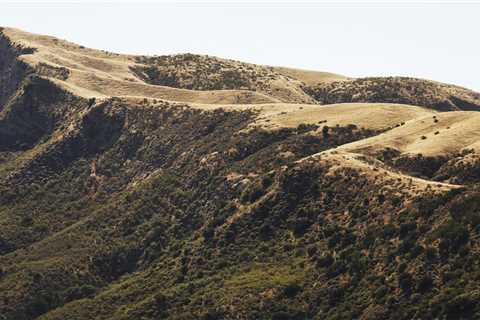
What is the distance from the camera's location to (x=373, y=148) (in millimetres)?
116500

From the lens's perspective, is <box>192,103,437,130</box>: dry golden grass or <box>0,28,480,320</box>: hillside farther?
<box>192,103,437,130</box>: dry golden grass

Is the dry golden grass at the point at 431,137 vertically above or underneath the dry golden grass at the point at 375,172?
above

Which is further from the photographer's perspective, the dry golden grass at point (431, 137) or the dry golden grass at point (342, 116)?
the dry golden grass at point (342, 116)

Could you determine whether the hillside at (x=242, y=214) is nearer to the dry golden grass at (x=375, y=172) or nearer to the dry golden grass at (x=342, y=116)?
the dry golden grass at (x=375, y=172)

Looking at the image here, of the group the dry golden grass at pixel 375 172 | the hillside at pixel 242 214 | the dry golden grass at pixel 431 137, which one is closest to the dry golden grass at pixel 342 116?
the hillside at pixel 242 214

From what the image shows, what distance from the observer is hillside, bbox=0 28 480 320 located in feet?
273

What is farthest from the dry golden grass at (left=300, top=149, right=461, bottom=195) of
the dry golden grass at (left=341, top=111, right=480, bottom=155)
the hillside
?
the dry golden grass at (left=341, top=111, right=480, bottom=155)

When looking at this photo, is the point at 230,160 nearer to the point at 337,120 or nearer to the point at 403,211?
the point at 337,120

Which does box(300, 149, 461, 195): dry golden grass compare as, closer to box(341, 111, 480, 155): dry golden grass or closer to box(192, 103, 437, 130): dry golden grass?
box(341, 111, 480, 155): dry golden grass

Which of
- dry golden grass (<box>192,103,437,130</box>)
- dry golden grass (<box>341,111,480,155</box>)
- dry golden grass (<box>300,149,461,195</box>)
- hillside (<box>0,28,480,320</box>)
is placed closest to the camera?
hillside (<box>0,28,480,320</box>)

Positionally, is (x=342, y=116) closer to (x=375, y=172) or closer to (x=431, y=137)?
(x=431, y=137)

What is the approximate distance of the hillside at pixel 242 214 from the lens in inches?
3278

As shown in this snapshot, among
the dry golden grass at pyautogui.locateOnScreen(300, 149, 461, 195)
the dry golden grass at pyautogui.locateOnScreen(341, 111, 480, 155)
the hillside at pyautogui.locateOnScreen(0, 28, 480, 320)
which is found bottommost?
the hillside at pyautogui.locateOnScreen(0, 28, 480, 320)

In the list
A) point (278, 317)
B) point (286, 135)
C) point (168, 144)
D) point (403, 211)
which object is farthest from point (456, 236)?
point (168, 144)
